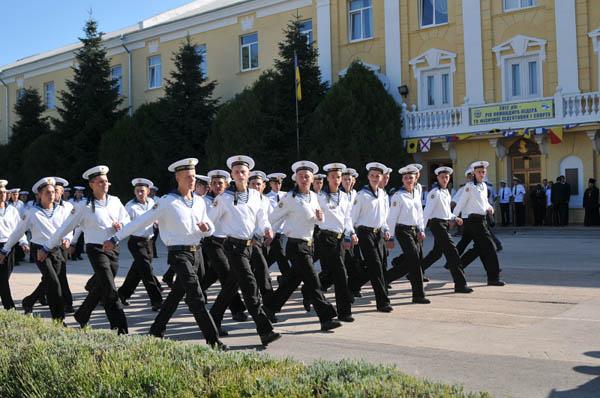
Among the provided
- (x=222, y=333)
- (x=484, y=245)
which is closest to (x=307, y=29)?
(x=484, y=245)

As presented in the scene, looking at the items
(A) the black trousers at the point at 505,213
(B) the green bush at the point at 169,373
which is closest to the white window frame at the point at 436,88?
(A) the black trousers at the point at 505,213

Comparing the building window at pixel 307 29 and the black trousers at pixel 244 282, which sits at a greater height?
the building window at pixel 307 29

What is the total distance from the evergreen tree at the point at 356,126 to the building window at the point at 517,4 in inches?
228

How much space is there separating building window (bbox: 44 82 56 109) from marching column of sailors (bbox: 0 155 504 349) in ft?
118

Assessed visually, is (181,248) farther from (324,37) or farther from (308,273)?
(324,37)

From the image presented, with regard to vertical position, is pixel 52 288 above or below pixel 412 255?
below

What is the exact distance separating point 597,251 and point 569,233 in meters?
5.79

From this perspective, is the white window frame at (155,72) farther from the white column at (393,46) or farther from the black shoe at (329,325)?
the black shoe at (329,325)

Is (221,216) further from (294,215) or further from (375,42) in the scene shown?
(375,42)

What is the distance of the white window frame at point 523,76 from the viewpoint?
85.8 ft

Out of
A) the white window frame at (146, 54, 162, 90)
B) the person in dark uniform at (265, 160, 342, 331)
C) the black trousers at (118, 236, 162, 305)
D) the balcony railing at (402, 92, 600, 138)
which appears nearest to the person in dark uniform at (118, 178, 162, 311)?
the black trousers at (118, 236, 162, 305)

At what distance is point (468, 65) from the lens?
27641 mm

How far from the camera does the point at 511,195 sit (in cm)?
2564

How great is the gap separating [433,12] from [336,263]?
22200 mm
